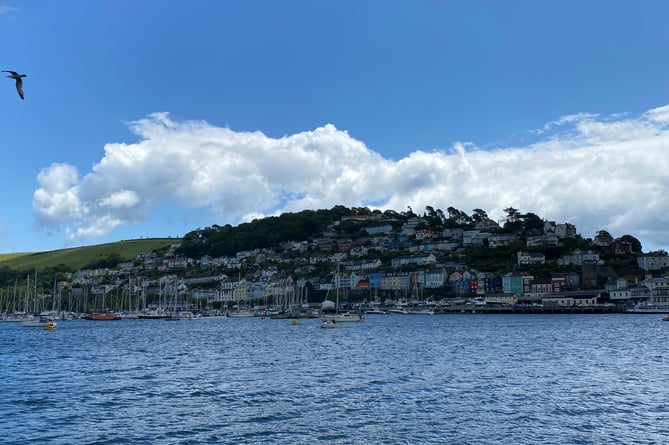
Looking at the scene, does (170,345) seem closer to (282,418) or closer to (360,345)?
(360,345)

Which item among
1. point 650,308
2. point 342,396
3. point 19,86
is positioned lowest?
point 342,396

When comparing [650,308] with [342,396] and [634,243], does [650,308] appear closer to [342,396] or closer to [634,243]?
[634,243]

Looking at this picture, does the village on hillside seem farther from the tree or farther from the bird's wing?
the bird's wing

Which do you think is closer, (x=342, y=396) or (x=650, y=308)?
(x=342, y=396)

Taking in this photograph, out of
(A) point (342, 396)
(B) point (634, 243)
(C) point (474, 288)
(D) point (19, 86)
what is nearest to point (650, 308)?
(C) point (474, 288)

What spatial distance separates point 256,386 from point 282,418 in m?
8.93

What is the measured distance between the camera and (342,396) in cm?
3181

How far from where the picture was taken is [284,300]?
17538cm

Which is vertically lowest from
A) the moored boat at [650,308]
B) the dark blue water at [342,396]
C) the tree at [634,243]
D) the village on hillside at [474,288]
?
the dark blue water at [342,396]


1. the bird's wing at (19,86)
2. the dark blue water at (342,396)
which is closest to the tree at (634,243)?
the dark blue water at (342,396)

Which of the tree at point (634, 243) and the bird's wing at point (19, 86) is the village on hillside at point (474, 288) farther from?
the bird's wing at point (19, 86)

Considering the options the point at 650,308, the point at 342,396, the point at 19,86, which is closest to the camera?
the point at 19,86

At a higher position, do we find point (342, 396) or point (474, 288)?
point (474, 288)

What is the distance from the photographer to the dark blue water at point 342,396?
24.5 meters
